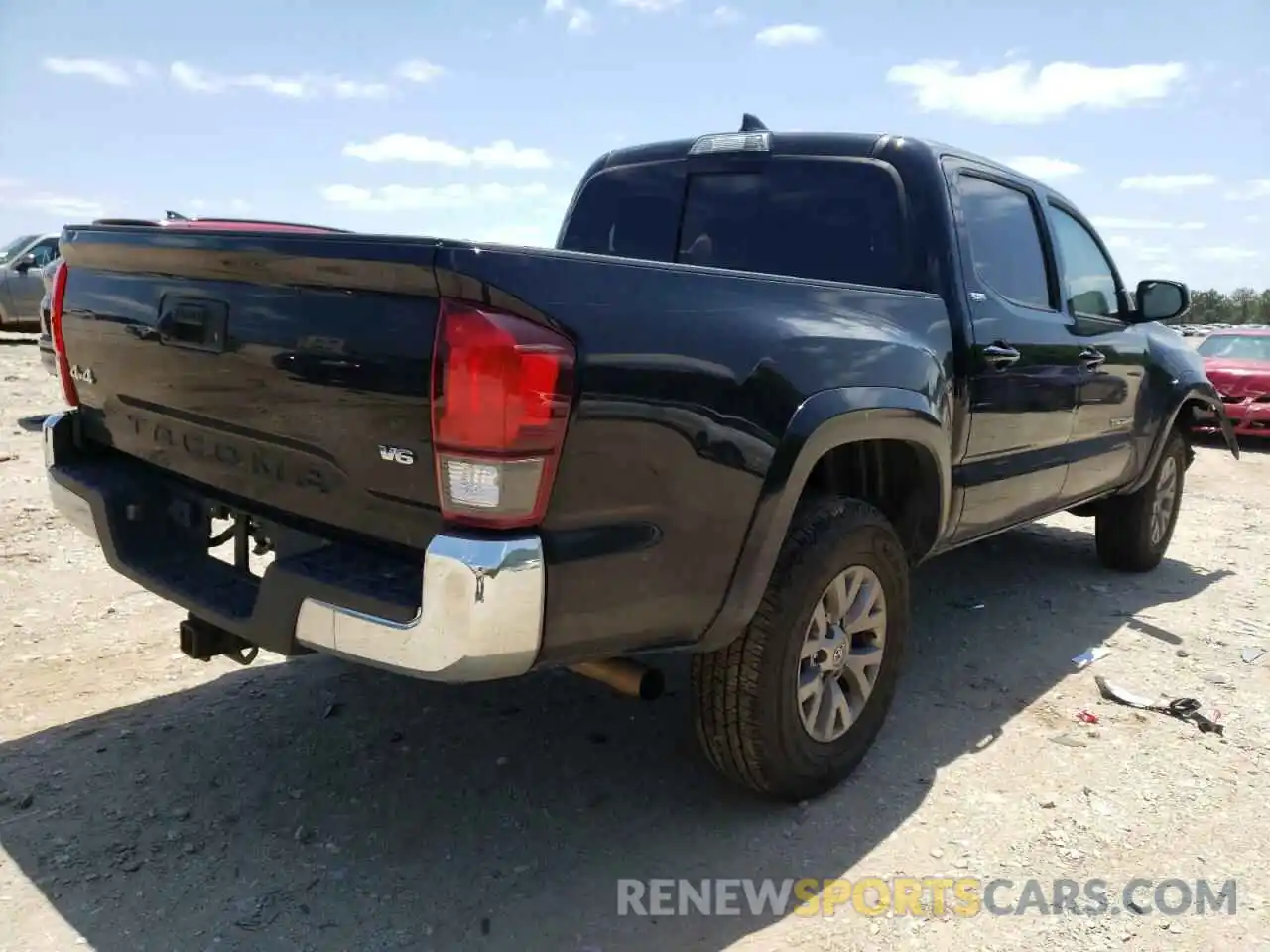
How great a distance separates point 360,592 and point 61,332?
161 centimetres

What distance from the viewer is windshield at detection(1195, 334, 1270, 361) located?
12.6 meters

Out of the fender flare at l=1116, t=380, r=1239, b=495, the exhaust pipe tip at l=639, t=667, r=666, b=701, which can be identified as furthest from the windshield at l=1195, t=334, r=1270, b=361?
the exhaust pipe tip at l=639, t=667, r=666, b=701

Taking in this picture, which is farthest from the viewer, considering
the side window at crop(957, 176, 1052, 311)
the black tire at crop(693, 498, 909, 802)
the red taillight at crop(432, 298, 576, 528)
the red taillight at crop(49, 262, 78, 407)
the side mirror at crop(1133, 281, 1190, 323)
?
the side mirror at crop(1133, 281, 1190, 323)

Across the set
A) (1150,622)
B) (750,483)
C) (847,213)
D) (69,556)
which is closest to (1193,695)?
(1150,622)

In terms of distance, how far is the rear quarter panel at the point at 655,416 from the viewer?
2092mm

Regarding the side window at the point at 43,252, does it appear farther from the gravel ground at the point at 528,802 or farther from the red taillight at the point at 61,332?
the red taillight at the point at 61,332

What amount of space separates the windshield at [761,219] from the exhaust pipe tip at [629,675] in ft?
5.41

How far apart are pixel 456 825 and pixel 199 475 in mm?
1206

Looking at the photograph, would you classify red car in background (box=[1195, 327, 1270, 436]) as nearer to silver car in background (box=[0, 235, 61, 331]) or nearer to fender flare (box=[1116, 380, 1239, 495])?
fender flare (box=[1116, 380, 1239, 495])

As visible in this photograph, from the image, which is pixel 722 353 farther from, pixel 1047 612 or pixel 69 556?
pixel 69 556

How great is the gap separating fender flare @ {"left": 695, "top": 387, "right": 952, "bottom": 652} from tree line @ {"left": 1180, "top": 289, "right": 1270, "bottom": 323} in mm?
75939

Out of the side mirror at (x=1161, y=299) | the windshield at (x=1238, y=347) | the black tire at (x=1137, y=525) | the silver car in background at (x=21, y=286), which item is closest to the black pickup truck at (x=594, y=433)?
the side mirror at (x=1161, y=299)

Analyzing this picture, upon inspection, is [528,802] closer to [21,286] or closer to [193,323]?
[193,323]

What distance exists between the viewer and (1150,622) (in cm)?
492
